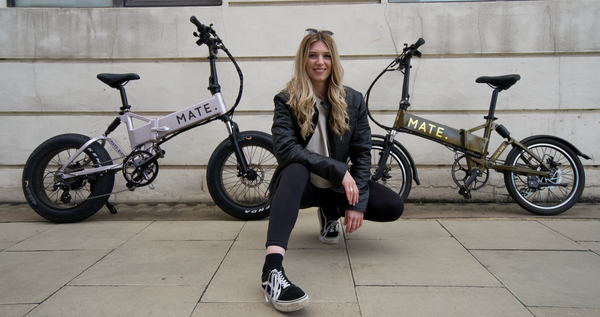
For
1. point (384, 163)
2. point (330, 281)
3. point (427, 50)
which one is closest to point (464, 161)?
point (384, 163)

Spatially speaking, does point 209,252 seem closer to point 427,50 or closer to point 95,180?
point 95,180

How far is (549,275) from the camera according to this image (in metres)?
2.07

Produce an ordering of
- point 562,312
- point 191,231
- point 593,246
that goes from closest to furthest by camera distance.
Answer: point 562,312 → point 593,246 → point 191,231

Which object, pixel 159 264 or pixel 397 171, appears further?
pixel 397 171

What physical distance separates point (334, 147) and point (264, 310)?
3.38ft

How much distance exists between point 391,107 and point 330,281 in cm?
249

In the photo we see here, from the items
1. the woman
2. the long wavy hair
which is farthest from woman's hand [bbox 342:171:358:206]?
the long wavy hair

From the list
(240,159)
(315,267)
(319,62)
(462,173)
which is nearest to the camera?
(319,62)

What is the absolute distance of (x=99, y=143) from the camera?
3418 millimetres

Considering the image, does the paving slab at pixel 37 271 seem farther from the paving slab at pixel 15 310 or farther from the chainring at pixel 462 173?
the chainring at pixel 462 173

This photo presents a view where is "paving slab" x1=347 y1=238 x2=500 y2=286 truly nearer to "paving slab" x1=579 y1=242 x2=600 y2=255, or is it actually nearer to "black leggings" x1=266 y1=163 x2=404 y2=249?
"black leggings" x1=266 y1=163 x2=404 y2=249

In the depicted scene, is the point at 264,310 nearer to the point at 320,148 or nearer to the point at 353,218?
the point at 353,218

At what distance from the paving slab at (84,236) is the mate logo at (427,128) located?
2637 mm

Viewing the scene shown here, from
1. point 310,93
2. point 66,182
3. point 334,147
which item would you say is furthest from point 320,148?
point 66,182
